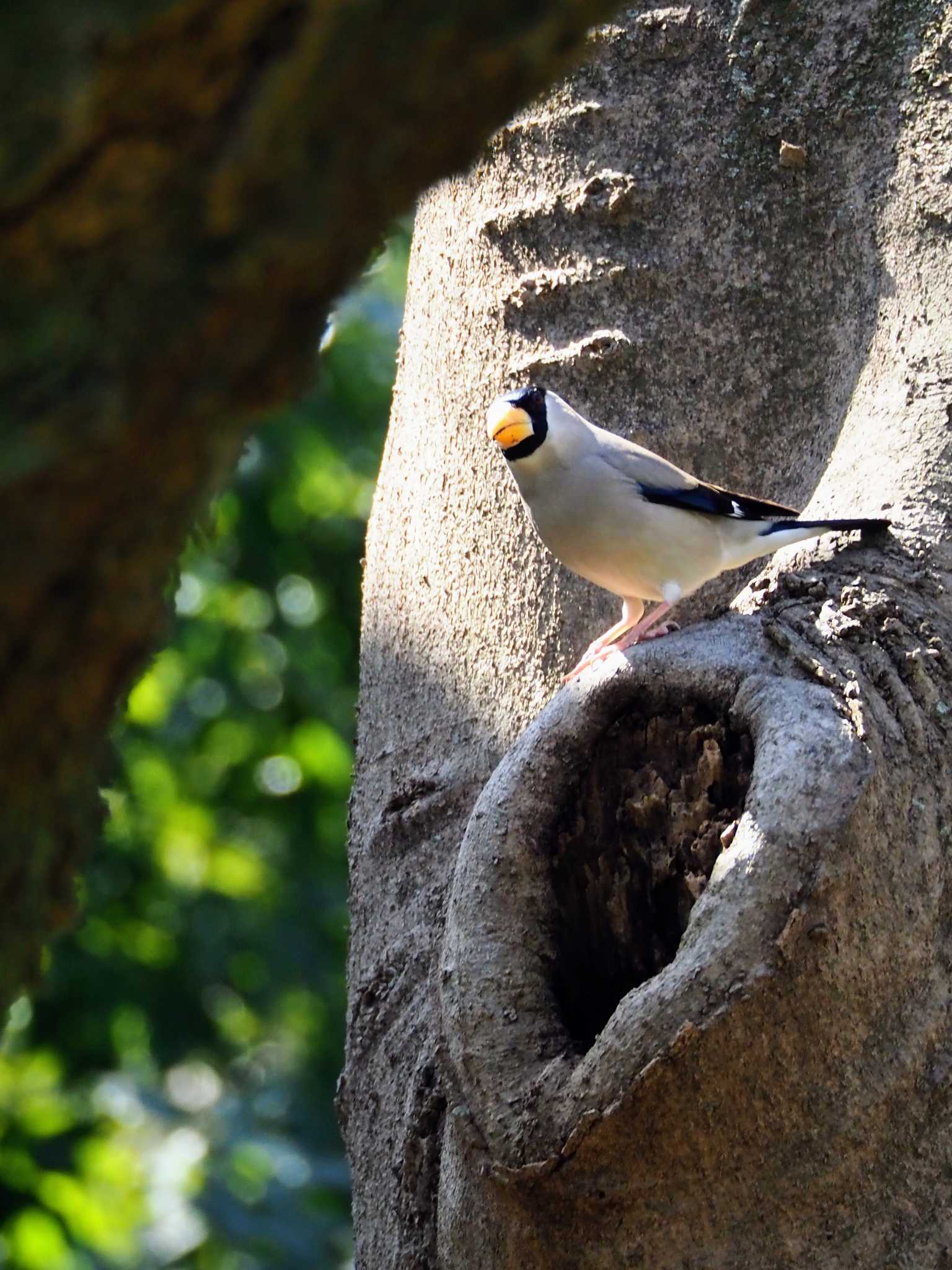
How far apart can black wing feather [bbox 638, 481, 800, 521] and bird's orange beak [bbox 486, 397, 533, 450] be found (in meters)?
0.33

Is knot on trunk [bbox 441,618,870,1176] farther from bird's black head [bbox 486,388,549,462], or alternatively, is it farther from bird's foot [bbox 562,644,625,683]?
bird's black head [bbox 486,388,549,462]

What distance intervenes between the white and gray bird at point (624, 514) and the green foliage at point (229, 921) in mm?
2340

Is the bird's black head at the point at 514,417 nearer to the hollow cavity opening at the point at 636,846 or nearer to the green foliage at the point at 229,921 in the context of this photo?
the hollow cavity opening at the point at 636,846

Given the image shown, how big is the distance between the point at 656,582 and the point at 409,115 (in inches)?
83.5

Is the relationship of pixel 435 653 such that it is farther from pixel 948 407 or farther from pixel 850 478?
pixel 948 407

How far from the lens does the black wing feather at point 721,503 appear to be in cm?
278

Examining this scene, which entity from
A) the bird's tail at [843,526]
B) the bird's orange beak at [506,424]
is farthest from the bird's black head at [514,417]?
the bird's tail at [843,526]

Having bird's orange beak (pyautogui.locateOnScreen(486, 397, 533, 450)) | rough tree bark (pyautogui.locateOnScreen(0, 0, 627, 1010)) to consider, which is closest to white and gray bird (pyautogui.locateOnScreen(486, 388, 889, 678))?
bird's orange beak (pyautogui.locateOnScreen(486, 397, 533, 450))

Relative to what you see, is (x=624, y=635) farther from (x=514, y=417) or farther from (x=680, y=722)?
(x=680, y=722)

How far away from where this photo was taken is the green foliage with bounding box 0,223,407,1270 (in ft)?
16.3

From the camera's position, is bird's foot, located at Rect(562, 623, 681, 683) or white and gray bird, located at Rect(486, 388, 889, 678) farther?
white and gray bird, located at Rect(486, 388, 889, 678)

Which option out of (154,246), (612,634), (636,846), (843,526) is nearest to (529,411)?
(612,634)

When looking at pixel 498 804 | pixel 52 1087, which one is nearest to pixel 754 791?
pixel 498 804

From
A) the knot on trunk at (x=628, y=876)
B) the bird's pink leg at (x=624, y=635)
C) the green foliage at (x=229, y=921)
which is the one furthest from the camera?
the green foliage at (x=229, y=921)
